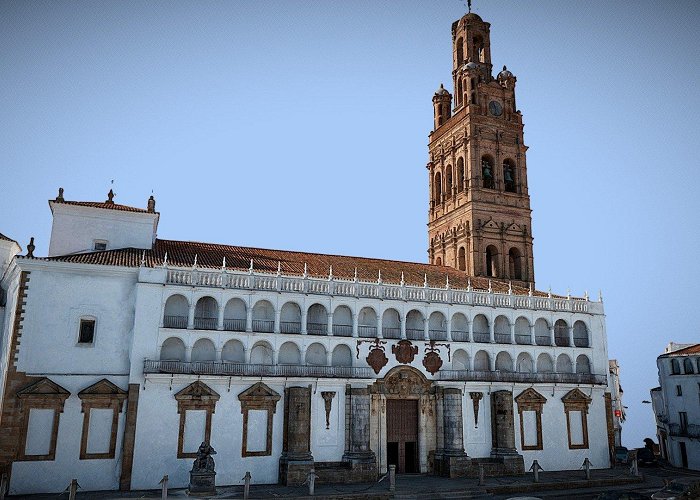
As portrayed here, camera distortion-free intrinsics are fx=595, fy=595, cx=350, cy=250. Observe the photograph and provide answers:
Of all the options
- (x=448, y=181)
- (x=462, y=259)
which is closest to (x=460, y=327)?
(x=462, y=259)

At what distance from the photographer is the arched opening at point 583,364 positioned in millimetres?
46781

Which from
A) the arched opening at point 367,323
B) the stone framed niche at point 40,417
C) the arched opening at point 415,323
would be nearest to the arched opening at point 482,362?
the arched opening at point 415,323

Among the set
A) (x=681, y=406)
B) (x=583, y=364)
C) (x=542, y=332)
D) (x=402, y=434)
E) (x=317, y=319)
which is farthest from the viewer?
(x=681, y=406)

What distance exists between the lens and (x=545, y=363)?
150ft

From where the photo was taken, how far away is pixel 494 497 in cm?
3312

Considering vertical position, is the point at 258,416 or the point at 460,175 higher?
the point at 460,175

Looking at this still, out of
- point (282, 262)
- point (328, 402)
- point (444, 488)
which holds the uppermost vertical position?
point (282, 262)

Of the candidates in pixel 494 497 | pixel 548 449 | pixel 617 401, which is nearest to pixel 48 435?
pixel 494 497

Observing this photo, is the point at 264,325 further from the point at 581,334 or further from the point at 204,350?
the point at 581,334

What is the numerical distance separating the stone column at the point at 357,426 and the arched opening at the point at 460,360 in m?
7.63

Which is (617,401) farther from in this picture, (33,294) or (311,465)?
(33,294)

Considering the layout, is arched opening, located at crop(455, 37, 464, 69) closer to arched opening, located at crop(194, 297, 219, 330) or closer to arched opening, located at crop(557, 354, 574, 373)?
arched opening, located at crop(557, 354, 574, 373)

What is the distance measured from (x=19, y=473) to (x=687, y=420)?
51249 millimetres

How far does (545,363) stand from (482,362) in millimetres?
5557
